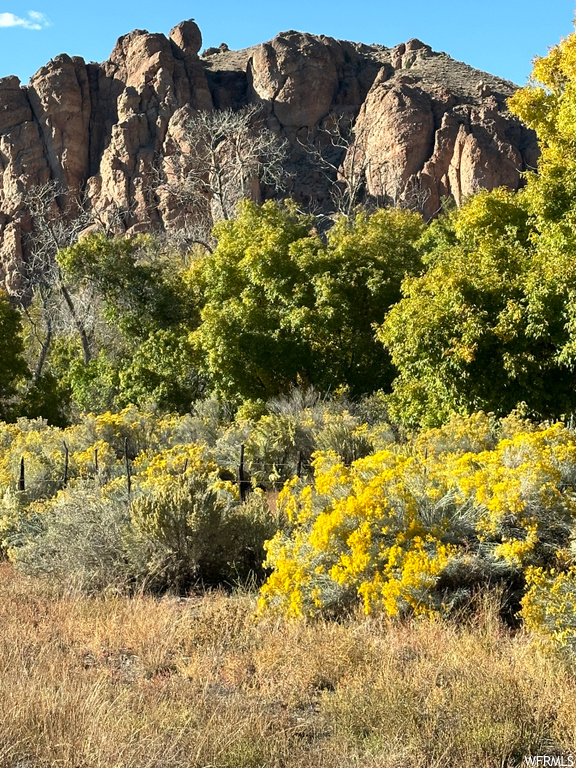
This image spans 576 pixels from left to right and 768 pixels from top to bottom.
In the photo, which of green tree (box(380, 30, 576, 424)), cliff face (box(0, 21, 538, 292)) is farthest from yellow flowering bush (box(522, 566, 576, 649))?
cliff face (box(0, 21, 538, 292))

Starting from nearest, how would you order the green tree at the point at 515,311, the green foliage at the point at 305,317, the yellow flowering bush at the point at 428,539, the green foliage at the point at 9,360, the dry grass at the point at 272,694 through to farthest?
the dry grass at the point at 272,694
the yellow flowering bush at the point at 428,539
the green tree at the point at 515,311
the green foliage at the point at 305,317
the green foliage at the point at 9,360

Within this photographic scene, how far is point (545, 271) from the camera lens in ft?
39.0

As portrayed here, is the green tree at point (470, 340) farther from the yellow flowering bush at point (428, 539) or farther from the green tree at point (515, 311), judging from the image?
the yellow flowering bush at point (428, 539)

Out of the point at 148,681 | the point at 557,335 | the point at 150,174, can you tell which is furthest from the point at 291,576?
the point at 150,174

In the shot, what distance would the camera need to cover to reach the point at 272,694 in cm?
453

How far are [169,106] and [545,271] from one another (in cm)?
6695

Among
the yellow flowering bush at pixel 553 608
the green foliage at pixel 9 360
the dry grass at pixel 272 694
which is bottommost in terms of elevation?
the dry grass at pixel 272 694

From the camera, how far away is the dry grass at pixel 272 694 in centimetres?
369

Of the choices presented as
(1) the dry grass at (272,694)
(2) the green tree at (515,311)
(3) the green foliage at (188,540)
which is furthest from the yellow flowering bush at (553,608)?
(2) the green tree at (515,311)

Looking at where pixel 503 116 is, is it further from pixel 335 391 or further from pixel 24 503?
pixel 24 503

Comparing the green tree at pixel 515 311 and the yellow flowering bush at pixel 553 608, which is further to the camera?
the green tree at pixel 515 311

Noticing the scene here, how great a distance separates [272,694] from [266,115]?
244 feet

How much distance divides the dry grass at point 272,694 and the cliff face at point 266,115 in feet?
190

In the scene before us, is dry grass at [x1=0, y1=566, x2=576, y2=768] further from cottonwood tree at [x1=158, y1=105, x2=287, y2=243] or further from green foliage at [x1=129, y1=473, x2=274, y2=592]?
cottonwood tree at [x1=158, y1=105, x2=287, y2=243]
